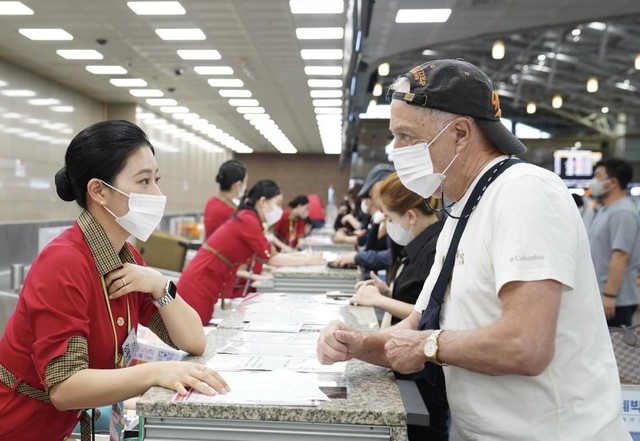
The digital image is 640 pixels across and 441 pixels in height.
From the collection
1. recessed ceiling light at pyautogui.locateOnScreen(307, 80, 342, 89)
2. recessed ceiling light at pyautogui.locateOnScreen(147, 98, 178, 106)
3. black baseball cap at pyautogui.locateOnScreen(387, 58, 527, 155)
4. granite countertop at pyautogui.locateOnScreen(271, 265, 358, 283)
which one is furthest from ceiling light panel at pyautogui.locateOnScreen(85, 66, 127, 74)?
black baseball cap at pyautogui.locateOnScreen(387, 58, 527, 155)

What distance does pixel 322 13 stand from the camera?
7754 mm

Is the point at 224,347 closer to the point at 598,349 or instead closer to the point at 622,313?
the point at 598,349

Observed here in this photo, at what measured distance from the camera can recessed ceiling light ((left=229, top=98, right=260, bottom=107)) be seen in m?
14.5

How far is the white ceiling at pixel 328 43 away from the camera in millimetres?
7164

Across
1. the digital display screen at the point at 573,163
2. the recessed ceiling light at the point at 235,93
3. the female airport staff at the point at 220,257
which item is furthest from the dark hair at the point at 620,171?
the recessed ceiling light at the point at 235,93

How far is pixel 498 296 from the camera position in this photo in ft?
4.22

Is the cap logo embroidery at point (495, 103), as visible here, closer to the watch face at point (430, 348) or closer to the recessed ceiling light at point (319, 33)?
the watch face at point (430, 348)

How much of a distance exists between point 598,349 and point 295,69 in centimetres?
1009

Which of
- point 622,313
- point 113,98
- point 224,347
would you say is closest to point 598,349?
point 224,347

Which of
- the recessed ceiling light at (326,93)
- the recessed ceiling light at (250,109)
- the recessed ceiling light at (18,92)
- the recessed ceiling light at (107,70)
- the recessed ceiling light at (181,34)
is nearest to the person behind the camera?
the recessed ceiling light at (181,34)

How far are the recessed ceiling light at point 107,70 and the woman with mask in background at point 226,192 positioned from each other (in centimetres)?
598

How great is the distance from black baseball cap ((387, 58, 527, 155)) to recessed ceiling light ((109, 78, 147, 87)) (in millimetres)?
11898

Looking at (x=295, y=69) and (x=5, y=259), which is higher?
(x=295, y=69)

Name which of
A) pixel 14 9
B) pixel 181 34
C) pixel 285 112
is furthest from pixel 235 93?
pixel 14 9
